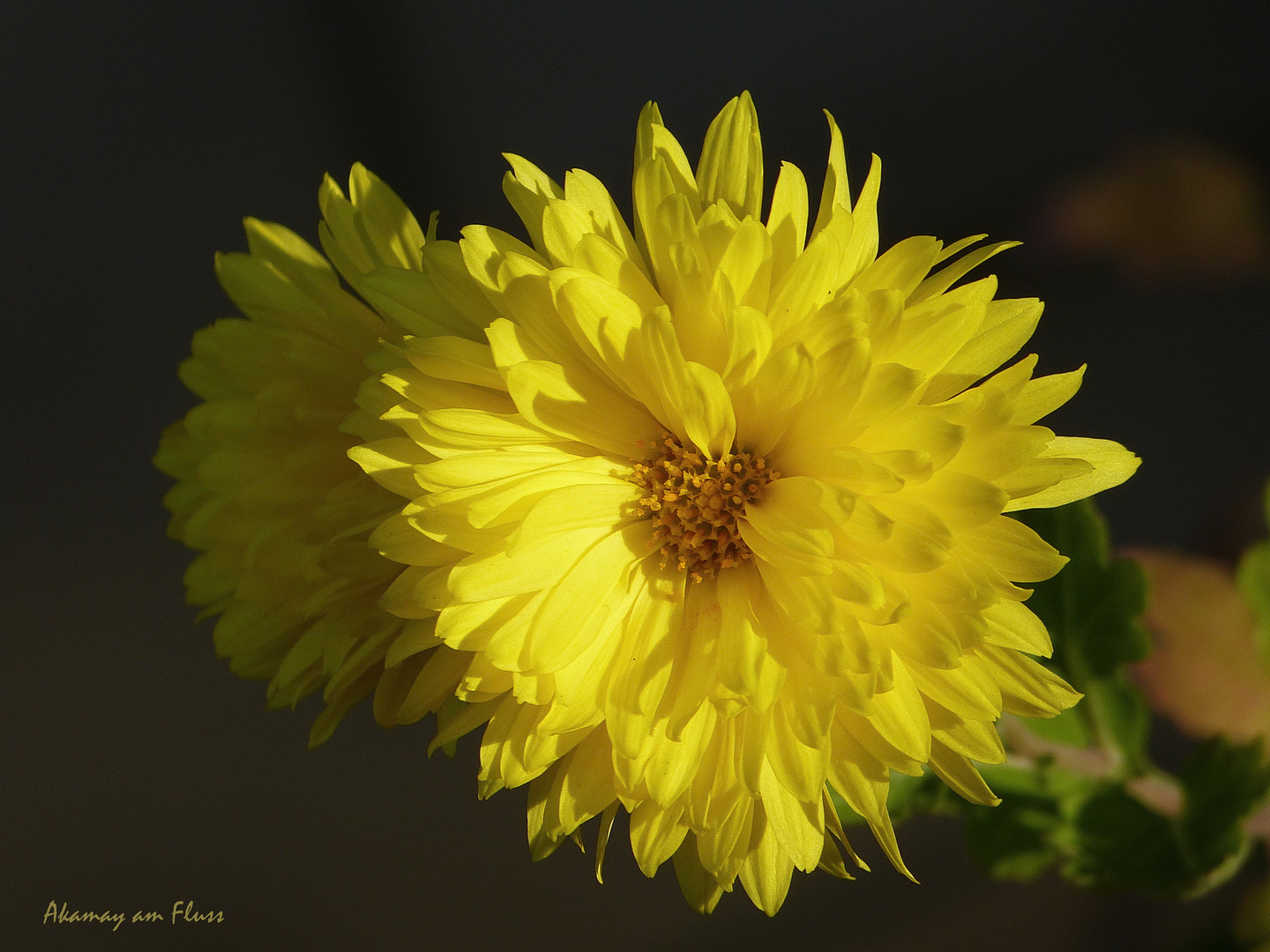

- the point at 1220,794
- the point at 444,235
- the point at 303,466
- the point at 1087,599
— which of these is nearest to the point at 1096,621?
the point at 1087,599

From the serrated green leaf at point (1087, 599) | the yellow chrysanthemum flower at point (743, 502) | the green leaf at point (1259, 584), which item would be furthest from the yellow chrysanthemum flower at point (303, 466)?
the green leaf at point (1259, 584)

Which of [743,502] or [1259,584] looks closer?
[743,502]

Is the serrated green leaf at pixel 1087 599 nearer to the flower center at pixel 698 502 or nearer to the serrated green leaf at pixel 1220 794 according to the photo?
the serrated green leaf at pixel 1220 794

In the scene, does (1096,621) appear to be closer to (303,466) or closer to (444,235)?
(303,466)

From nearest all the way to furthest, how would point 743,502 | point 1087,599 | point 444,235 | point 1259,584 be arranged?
point 743,502, point 1087,599, point 1259,584, point 444,235

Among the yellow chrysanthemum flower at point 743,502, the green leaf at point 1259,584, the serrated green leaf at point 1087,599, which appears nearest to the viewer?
the yellow chrysanthemum flower at point 743,502

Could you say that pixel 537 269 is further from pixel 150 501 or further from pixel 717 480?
pixel 150 501

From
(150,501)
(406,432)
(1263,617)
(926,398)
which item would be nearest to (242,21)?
(150,501)
